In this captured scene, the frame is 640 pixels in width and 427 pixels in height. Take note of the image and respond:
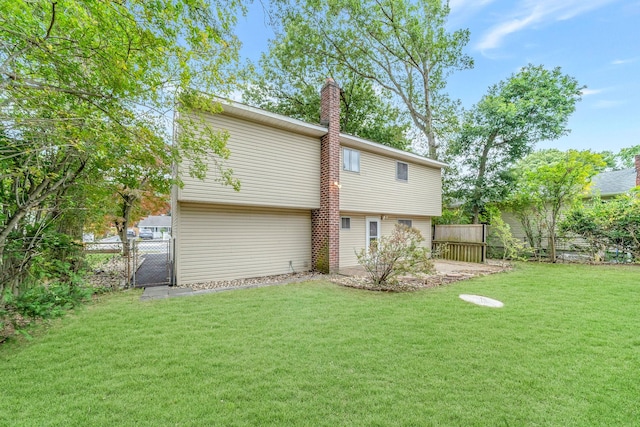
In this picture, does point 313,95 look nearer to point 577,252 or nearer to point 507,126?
point 507,126

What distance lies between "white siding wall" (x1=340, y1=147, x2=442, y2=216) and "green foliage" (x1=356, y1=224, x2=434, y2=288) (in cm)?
323

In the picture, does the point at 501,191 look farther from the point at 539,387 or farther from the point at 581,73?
the point at 539,387

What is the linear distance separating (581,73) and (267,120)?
17.4 meters

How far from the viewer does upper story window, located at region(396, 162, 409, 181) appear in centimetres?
1245

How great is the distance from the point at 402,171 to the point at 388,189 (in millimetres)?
1438

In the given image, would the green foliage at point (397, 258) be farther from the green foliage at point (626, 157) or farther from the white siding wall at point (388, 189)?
the green foliage at point (626, 157)

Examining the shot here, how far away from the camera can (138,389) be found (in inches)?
→ 105

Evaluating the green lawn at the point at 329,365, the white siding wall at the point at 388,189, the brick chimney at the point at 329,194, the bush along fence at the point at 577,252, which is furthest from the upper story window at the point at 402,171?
the green lawn at the point at 329,365

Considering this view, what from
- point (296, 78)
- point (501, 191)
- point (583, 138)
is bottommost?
point (501, 191)

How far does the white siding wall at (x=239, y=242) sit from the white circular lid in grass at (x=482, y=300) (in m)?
5.26

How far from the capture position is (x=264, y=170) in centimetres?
849

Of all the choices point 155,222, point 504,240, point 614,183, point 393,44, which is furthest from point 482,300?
point 155,222

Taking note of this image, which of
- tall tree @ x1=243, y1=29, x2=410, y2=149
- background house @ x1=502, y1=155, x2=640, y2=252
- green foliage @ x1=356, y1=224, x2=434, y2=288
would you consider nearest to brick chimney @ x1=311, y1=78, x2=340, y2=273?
green foliage @ x1=356, y1=224, x2=434, y2=288

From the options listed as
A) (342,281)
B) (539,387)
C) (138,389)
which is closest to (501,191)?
(342,281)
